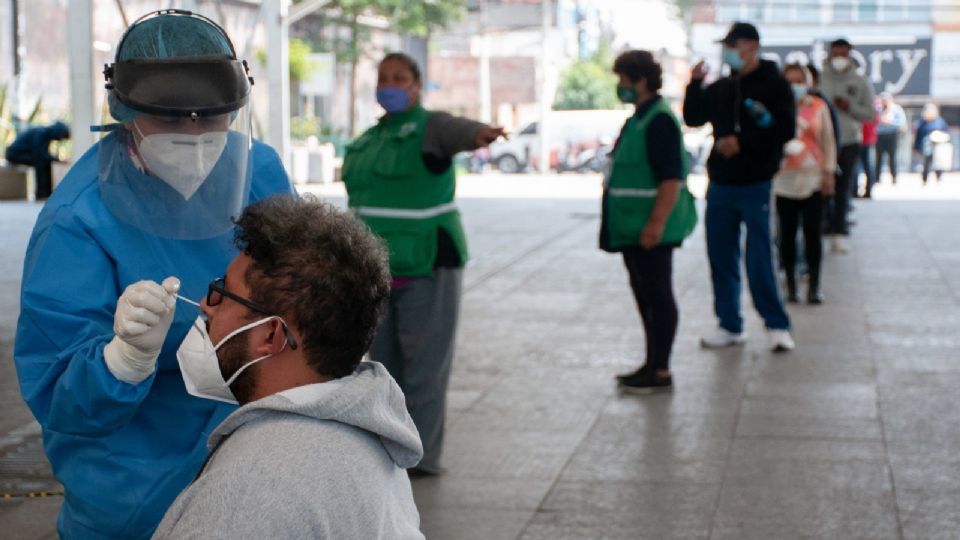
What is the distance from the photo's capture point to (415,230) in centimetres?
630

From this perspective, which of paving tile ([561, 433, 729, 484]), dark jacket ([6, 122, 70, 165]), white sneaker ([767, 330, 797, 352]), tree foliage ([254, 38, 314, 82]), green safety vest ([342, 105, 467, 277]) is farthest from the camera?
tree foliage ([254, 38, 314, 82])

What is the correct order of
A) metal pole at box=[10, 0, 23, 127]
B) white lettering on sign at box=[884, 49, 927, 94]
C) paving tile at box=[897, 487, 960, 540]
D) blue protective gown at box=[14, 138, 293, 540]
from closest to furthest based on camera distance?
blue protective gown at box=[14, 138, 293, 540]
paving tile at box=[897, 487, 960, 540]
metal pole at box=[10, 0, 23, 127]
white lettering on sign at box=[884, 49, 927, 94]

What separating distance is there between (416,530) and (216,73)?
3.33ft

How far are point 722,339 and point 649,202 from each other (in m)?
1.95

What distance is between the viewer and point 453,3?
4197cm

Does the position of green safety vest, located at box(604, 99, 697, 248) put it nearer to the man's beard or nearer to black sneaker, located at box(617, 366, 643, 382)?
black sneaker, located at box(617, 366, 643, 382)

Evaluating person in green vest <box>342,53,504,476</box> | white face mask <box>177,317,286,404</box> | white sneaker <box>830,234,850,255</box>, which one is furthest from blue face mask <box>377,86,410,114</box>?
white sneaker <box>830,234,850,255</box>

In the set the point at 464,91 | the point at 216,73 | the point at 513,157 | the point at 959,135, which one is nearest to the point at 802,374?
the point at 216,73

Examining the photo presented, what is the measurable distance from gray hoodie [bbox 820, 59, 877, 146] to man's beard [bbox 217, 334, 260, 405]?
1293cm

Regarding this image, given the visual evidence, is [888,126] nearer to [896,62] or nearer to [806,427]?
[806,427]

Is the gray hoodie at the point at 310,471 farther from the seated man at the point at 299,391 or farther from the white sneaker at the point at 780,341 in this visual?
the white sneaker at the point at 780,341

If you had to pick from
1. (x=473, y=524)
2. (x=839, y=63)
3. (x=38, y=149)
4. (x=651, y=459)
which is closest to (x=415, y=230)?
(x=473, y=524)

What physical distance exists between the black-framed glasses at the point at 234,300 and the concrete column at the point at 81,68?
8111 millimetres

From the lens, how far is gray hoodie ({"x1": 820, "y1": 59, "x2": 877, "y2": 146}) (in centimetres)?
1482
